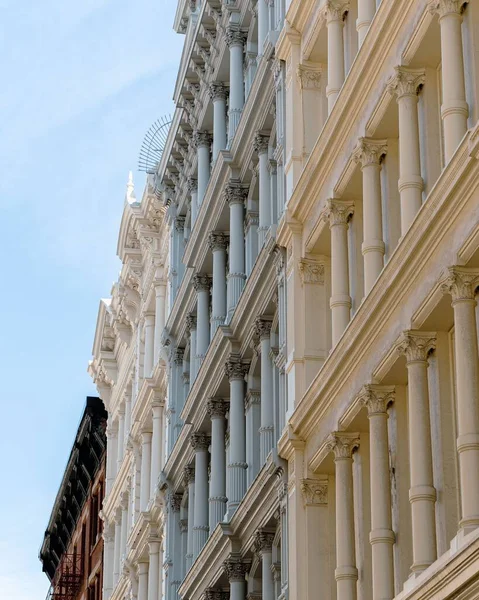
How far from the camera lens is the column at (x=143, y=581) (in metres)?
43.7

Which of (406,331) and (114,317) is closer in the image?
(406,331)

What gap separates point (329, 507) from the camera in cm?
2505

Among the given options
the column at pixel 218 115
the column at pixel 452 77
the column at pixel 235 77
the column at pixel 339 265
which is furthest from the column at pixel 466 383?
the column at pixel 218 115

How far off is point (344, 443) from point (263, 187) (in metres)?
9.92

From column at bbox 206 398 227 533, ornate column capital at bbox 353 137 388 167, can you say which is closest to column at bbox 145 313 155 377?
column at bbox 206 398 227 533

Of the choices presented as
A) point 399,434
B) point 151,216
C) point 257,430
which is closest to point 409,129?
point 399,434

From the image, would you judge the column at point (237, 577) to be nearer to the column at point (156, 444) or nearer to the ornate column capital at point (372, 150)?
the ornate column capital at point (372, 150)

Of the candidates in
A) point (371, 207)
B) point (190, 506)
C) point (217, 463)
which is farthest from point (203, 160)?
point (371, 207)

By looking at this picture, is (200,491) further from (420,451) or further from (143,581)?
(420,451)

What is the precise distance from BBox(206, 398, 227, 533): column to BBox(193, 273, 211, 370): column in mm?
2442

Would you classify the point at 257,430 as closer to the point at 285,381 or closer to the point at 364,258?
the point at 285,381

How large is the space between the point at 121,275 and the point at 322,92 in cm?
2467

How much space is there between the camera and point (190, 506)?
36406mm

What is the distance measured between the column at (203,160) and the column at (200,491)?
731 cm
